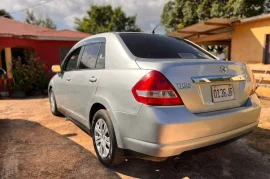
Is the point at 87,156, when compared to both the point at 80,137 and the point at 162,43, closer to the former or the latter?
the point at 80,137

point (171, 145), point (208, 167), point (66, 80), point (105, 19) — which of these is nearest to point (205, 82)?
point (171, 145)

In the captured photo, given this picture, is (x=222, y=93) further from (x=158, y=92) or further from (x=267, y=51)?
(x=267, y=51)

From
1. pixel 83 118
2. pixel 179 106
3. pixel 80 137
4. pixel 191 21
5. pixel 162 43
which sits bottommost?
pixel 80 137

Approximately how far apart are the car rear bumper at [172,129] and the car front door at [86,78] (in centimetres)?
79

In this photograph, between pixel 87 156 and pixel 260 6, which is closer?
pixel 87 156

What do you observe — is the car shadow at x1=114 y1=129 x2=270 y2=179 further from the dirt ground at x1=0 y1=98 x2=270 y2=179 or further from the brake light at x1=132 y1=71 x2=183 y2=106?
the brake light at x1=132 y1=71 x2=183 y2=106

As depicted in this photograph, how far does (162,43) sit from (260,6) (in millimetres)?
15787

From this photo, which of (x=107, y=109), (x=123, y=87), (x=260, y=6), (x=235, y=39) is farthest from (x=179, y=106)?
(x=260, y=6)

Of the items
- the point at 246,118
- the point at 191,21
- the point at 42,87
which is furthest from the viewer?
the point at 191,21

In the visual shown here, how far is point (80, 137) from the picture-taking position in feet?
13.4

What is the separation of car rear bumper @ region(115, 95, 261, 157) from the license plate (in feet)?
0.43

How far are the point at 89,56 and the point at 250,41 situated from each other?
8.16 meters

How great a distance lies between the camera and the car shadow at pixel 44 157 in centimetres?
281

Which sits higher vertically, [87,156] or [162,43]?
[162,43]
